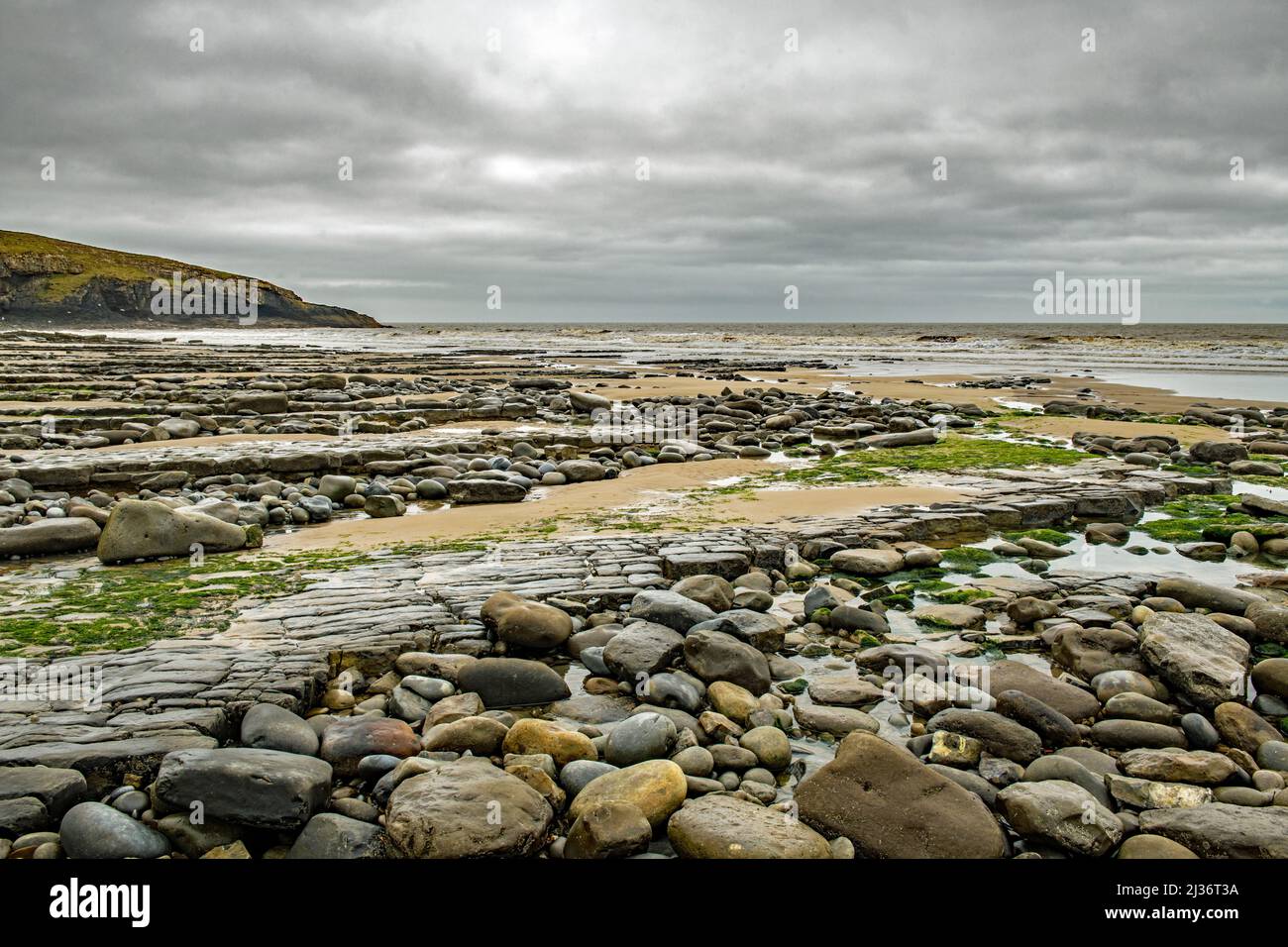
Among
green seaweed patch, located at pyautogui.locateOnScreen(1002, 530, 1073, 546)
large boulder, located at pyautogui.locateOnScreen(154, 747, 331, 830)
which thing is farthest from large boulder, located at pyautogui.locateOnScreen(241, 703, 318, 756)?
green seaweed patch, located at pyautogui.locateOnScreen(1002, 530, 1073, 546)

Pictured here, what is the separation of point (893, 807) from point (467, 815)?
171cm

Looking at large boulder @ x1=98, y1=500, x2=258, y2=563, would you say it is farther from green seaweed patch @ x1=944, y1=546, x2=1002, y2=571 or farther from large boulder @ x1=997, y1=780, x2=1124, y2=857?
large boulder @ x1=997, y1=780, x2=1124, y2=857

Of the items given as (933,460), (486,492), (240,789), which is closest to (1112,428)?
(933,460)

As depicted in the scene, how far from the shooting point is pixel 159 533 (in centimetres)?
683

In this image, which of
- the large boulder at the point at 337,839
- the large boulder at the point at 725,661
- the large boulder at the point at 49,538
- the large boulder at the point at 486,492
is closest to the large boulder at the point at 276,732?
the large boulder at the point at 337,839

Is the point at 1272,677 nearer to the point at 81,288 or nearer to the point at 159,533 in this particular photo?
the point at 159,533

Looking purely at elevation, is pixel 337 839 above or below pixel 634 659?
below

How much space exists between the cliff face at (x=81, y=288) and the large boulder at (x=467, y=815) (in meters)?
108

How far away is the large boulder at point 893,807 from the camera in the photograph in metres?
3.13

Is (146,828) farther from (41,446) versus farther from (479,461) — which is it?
(41,446)

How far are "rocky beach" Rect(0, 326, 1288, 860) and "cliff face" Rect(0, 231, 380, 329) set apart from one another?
103m

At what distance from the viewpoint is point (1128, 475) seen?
35.1 ft

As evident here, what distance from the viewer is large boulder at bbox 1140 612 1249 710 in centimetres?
434
